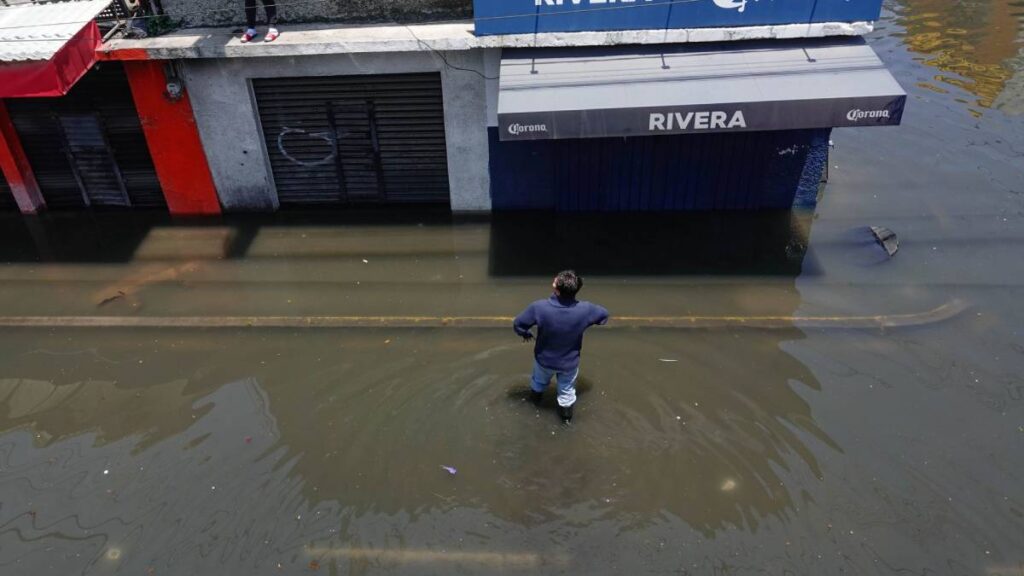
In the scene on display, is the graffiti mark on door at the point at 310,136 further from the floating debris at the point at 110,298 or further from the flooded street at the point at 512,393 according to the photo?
the floating debris at the point at 110,298

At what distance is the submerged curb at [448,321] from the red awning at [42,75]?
273 centimetres

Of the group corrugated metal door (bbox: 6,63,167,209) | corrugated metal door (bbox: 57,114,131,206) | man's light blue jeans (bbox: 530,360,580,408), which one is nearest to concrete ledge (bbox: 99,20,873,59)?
corrugated metal door (bbox: 6,63,167,209)

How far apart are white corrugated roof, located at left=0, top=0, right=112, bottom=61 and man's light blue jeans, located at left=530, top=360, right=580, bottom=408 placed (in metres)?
6.79

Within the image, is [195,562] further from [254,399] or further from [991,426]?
[991,426]

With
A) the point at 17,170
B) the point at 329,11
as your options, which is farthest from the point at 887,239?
the point at 17,170

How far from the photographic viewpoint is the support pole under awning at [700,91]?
8.02m

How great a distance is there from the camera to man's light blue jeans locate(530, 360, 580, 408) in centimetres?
663

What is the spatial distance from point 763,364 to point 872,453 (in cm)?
145

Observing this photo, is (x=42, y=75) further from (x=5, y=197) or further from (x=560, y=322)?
(x=560, y=322)

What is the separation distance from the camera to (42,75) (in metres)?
8.48

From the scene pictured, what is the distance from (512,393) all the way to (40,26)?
24.3 feet

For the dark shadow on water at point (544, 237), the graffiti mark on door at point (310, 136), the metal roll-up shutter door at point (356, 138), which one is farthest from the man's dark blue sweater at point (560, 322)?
the graffiti mark on door at point (310, 136)

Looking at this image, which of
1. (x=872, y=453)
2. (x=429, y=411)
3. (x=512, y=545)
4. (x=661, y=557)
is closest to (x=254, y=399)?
(x=429, y=411)

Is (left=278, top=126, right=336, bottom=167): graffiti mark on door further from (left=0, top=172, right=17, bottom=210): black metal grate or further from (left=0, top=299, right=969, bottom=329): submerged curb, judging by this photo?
(left=0, top=172, right=17, bottom=210): black metal grate
